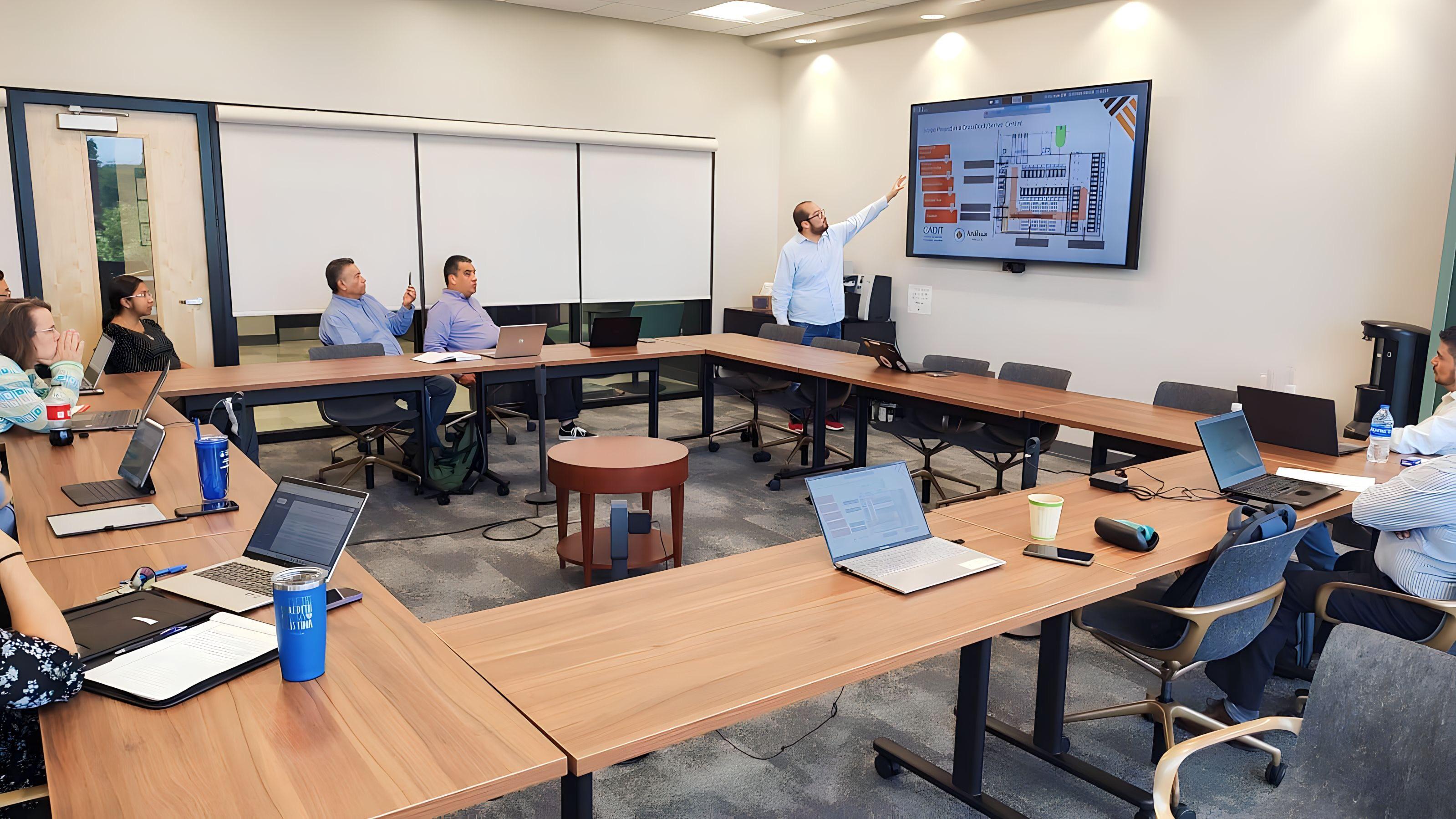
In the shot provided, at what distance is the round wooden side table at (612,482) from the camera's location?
4012 mm

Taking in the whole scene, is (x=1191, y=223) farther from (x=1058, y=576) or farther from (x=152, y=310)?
(x=152, y=310)

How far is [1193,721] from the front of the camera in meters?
2.76

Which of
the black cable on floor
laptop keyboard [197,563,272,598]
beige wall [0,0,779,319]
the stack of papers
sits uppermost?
beige wall [0,0,779,319]

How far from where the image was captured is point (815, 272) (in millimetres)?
6895

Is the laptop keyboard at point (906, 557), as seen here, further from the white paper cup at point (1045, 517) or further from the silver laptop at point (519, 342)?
the silver laptop at point (519, 342)

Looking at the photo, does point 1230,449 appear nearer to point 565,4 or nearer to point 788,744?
point 788,744

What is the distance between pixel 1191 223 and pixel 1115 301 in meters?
Answer: 0.67

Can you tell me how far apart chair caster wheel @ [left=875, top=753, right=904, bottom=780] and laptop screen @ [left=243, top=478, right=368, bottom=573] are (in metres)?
1.58

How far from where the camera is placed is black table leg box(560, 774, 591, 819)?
1.63 meters

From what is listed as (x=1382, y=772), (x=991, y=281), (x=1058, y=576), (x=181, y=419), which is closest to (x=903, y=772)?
(x=1058, y=576)

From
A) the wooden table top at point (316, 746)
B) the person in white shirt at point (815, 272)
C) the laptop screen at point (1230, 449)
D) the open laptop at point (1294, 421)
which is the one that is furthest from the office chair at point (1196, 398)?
the wooden table top at point (316, 746)

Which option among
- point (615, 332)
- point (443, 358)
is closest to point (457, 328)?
Answer: point (443, 358)

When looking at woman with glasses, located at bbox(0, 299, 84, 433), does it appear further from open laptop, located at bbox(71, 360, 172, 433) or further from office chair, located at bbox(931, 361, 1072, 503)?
office chair, located at bbox(931, 361, 1072, 503)

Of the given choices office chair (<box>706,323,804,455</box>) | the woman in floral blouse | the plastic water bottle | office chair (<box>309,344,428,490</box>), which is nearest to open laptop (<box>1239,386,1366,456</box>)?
the plastic water bottle
